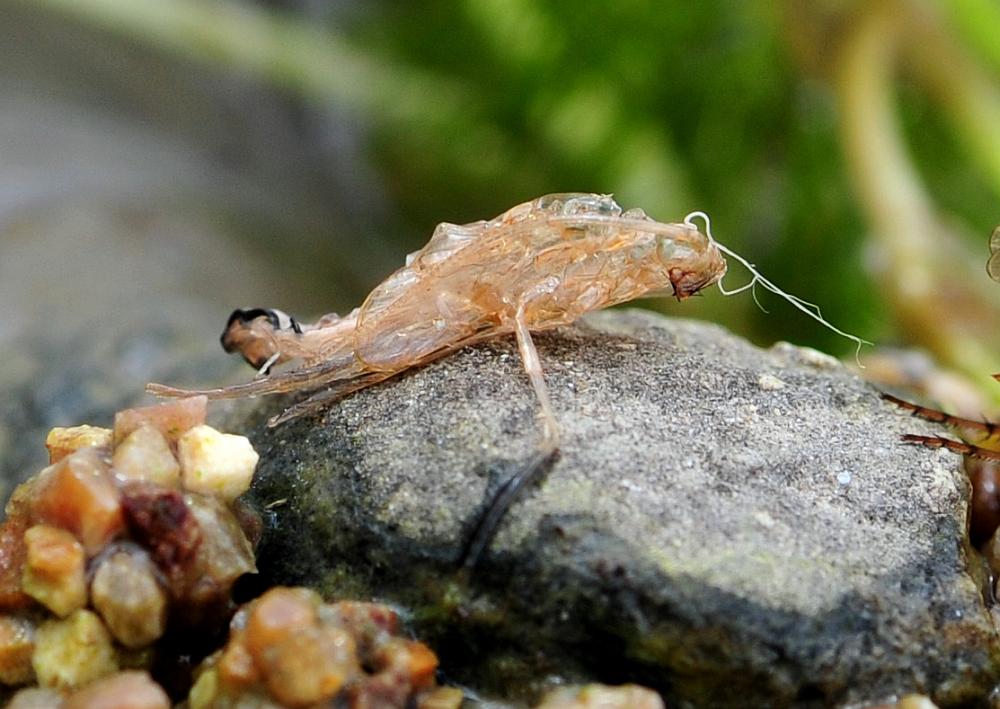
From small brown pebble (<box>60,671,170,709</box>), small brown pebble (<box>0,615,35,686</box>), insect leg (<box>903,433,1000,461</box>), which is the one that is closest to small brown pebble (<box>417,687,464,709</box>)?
small brown pebble (<box>60,671,170,709</box>)

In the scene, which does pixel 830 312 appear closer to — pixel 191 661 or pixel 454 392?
pixel 454 392

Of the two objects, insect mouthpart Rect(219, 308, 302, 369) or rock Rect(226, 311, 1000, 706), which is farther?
insect mouthpart Rect(219, 308, 302, 369)

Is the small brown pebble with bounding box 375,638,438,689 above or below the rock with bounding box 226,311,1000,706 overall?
below

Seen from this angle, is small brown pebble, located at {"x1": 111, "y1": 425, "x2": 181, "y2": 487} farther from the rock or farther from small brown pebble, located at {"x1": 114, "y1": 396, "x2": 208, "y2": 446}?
the rock

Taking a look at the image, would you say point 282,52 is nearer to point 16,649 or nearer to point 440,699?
point 16,649

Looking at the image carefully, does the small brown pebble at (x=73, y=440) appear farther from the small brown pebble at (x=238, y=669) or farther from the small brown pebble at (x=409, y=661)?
the small brown pebble at (x=409, y=661)

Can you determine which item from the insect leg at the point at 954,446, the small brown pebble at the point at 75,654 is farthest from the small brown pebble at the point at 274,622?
the insect leg at the point at 954,446
